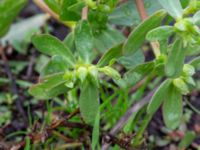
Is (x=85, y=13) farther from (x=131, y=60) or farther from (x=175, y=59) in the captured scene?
(x=175, y=59)

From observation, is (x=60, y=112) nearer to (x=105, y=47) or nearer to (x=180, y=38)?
(x=105, y=47)

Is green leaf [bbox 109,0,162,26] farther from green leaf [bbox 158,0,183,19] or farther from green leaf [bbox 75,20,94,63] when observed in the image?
green leaf [bbox 158,0,183,19]

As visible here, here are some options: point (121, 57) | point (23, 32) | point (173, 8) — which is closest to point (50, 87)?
point (121, 57)

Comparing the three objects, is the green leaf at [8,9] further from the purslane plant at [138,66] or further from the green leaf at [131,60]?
the green leaf at [131,60]

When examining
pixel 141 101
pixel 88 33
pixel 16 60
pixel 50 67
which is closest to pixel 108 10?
pixel 88 33

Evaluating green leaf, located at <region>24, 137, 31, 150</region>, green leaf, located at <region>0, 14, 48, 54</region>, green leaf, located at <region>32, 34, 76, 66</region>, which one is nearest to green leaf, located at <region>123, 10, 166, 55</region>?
green leaf, located at <region>32, 34, 76, 66</region>
